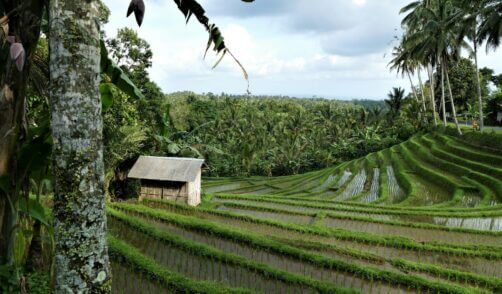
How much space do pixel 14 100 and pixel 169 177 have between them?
426 inches

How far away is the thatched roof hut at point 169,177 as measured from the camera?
1365 centimetres

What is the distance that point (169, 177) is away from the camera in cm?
1365

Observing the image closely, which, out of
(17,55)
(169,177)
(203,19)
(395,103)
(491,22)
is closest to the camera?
(17,55)

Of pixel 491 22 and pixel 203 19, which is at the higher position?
pixel 491 22

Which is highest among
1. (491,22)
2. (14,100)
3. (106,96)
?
(491,22)

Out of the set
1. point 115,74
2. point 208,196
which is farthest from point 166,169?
point 115,74

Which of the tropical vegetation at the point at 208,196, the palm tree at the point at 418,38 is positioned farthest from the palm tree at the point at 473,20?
the palm tree at the point at 418,38

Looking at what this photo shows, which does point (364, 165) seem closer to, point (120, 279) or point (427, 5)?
point (427, 5)

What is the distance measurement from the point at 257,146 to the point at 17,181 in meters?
25.4

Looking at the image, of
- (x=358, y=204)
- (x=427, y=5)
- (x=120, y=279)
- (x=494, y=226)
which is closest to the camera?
(x=120, y=279)

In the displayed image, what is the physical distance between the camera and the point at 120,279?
19.1ft

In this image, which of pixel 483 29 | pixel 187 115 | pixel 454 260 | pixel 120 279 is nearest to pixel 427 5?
pixel 483 29

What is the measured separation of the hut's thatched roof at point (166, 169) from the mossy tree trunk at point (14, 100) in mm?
10213

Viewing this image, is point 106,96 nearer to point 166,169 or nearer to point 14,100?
point 14,100
